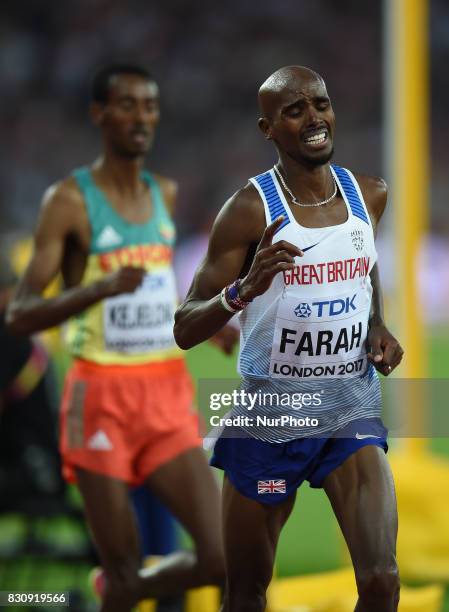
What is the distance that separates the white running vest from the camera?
3824mm

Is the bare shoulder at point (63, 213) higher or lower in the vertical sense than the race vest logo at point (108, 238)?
higher

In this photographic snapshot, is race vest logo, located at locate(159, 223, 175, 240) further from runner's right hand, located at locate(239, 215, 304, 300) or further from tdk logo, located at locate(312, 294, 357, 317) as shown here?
runner's right hand, located at locate(239, 215, 304, 300)

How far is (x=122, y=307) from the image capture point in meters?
5.30

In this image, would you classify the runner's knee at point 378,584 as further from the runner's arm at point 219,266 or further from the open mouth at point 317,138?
the open mouth at point 317,138

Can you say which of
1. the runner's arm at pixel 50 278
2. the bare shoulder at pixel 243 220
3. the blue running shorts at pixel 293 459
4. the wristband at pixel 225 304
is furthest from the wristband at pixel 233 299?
the runner's arm at pixel 50 278

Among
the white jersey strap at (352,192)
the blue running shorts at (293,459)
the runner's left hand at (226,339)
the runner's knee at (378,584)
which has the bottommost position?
the runner's knee at (378,584)

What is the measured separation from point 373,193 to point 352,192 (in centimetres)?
9

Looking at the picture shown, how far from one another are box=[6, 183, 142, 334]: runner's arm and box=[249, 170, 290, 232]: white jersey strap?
47.4 inches

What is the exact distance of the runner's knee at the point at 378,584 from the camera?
3666mm

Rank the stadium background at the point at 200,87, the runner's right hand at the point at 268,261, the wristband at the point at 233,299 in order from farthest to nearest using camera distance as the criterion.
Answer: the stadium background at the point at 200,87
the wristband at the point at 233,299
the runner's right hand at the point at 268,261

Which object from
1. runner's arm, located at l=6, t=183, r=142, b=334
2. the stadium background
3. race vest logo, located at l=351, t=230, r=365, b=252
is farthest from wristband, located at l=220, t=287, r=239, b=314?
the stadium background

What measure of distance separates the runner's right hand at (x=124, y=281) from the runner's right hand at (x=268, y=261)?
1316mm

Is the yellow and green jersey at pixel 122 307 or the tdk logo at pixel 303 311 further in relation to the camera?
the yellow and green jersey at pixel 122 307

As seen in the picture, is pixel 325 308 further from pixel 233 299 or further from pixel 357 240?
pixel 233 299
